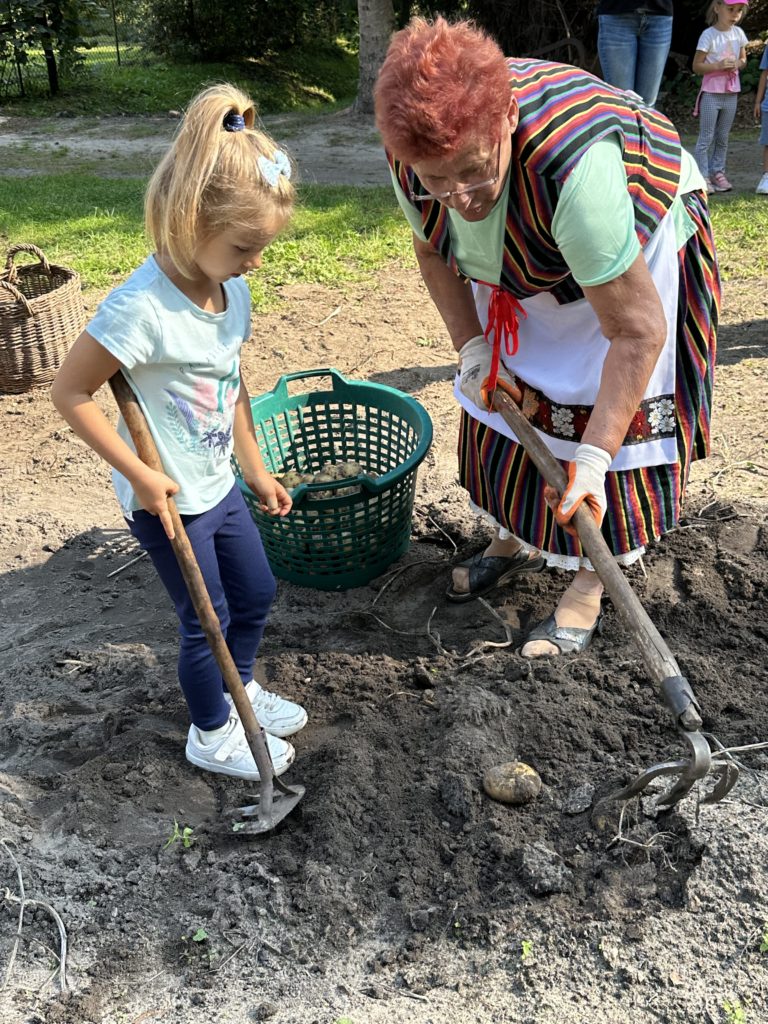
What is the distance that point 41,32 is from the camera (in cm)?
1202

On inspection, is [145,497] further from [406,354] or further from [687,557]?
[406,354]

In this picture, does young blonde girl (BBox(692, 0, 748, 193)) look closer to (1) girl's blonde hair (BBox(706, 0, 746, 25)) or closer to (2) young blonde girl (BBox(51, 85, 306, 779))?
(1) girl's blonde hair (BBox(706, 0, 746, 25))

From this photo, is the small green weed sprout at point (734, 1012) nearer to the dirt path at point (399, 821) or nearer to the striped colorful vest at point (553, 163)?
the dirt path at point (399, 821)

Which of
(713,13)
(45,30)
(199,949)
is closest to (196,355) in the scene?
(199,949)

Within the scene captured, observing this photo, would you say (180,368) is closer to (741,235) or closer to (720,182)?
(741,235)

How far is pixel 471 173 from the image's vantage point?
1933 millimetres

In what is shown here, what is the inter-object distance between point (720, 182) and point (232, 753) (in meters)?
6.46

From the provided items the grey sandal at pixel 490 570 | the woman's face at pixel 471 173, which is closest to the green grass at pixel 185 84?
the grey sandal at pixel 490 570

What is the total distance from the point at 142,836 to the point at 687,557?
1884mm

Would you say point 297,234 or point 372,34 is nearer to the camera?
point 297,234

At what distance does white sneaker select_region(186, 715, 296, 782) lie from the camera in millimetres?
2426

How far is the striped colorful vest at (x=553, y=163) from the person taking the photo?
1.98 meters

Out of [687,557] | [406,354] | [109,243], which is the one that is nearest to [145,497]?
[687,557]

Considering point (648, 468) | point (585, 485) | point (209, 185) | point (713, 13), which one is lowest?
point (648, 468)
